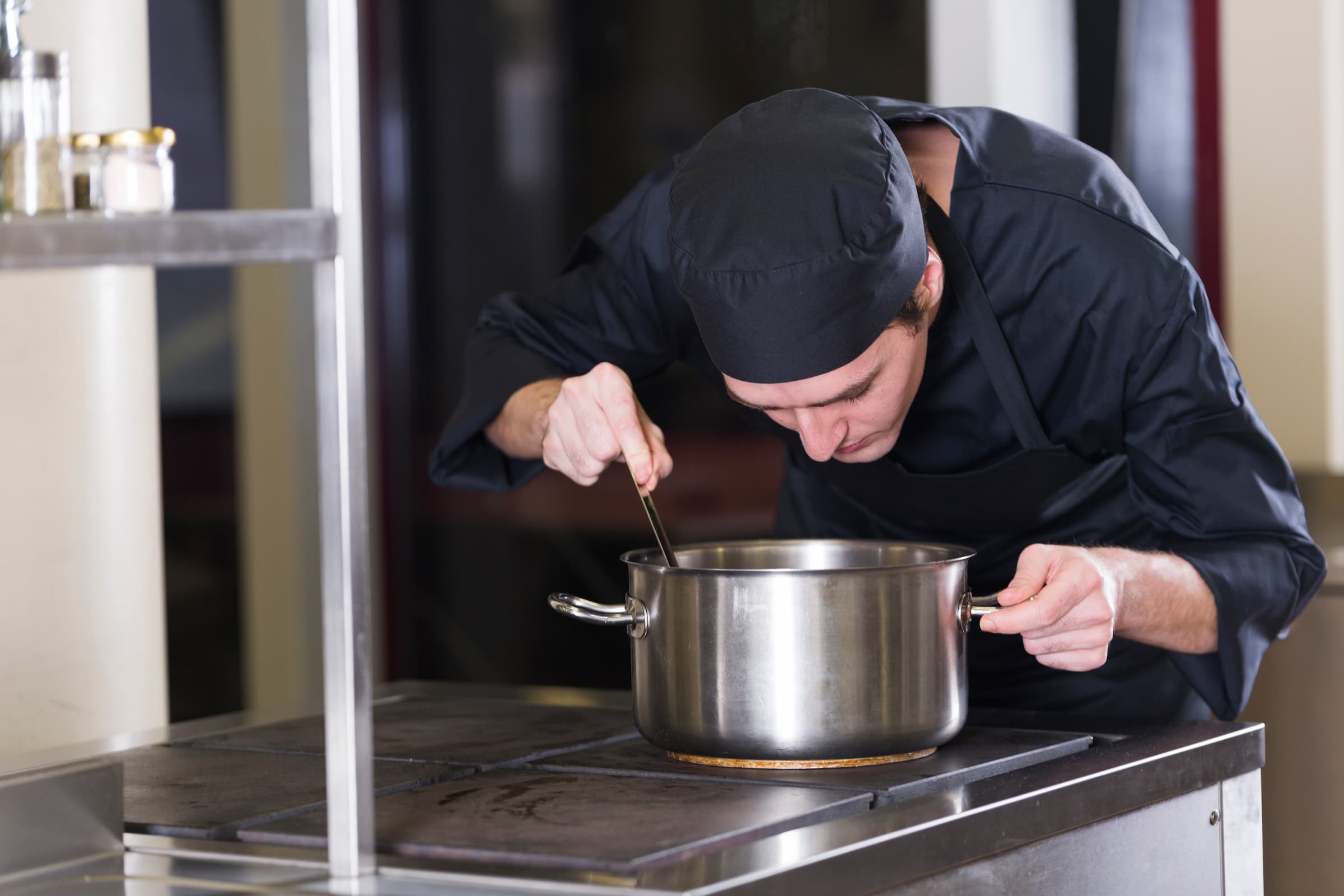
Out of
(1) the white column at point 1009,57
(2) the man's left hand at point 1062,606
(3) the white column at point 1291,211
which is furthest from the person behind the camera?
(1) the white column at point 1009,57

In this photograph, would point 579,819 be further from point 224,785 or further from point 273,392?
point 273,392

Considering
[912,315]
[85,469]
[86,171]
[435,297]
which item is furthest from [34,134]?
[435,297]

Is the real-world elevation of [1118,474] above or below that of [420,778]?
above

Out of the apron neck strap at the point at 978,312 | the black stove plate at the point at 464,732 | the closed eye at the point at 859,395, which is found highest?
the apron neck strap at the point at 978,312

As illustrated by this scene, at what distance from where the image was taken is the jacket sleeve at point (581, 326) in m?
1.92

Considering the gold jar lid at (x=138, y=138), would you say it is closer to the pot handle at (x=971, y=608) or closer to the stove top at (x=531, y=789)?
the stove top at (x=531, y=789)

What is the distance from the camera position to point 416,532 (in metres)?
4.49

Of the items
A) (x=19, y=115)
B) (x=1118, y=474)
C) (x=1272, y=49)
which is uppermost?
(x=1272, y=49)

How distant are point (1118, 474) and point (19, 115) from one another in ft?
4.19

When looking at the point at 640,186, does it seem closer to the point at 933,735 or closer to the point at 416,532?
the point at 933,735

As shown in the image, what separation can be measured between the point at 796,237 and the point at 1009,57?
5.57 ft

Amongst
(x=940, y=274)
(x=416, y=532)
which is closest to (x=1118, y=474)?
(x=940, y=274)

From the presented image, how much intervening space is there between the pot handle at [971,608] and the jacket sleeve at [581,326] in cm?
70

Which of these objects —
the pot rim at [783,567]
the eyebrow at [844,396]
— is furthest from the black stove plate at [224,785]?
the eyebrow at [844,396]
